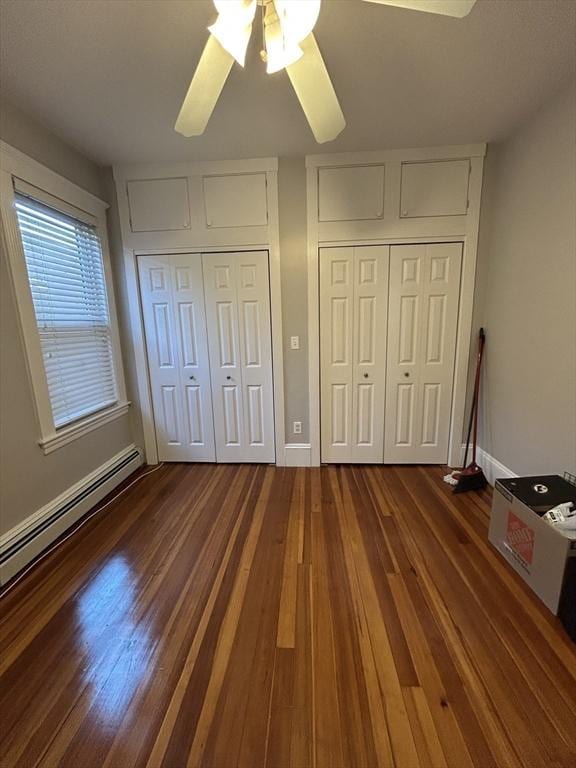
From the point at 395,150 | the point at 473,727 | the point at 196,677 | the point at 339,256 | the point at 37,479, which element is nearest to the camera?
→ the point at 473,727

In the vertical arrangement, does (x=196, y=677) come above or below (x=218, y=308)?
below

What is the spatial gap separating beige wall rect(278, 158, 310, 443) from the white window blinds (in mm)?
1530

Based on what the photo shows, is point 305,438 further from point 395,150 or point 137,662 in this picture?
point 395,150

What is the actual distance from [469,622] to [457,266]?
7.90ft

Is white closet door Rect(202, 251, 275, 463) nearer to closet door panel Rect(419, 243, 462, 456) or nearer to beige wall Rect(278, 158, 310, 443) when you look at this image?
beige wall Rect(278, 158, 310, 443)

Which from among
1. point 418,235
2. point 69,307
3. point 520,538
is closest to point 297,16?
point 418,235

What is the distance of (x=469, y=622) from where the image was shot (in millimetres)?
1414

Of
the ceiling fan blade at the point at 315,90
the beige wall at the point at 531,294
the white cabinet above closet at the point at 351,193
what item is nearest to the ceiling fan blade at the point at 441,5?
the ceiling fan blade at the point at 315,90

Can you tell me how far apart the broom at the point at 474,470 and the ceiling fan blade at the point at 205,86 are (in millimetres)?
2428

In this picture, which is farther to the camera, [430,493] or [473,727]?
[430,493]

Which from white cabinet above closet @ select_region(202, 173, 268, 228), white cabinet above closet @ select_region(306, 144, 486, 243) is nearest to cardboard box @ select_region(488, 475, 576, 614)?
white cabinet above closet @ select_region(306, 144, 486, 243)

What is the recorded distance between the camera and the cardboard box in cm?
141

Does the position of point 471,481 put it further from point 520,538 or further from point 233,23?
point 233,23

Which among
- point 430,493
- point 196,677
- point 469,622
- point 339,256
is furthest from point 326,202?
point 196,677
